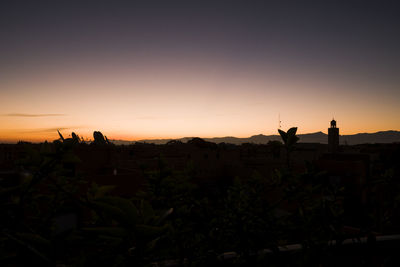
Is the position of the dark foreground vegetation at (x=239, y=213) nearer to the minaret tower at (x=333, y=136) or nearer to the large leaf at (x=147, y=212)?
the large leaf at (x=147, y=212)

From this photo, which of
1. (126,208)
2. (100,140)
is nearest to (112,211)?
(126,208)

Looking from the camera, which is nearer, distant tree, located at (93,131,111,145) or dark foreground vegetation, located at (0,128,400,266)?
dark foreground vegetation, located at (0,128,400,266)

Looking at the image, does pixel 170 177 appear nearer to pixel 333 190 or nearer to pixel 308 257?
pixel 308 257

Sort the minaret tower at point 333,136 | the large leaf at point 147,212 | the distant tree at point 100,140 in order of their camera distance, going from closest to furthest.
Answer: the large leaf at point 147,212 → the distant tree at point 100,140 → the minaret tower at point 333,136

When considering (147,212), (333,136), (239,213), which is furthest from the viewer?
(333,136)

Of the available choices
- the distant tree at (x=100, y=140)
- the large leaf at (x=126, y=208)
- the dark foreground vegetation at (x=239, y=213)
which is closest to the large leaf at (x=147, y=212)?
the large leaf at (x=126, y=208)

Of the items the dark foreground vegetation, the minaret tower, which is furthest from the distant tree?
the minaret tower

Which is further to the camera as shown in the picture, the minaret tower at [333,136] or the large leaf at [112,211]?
the minaret tower at [333,136]

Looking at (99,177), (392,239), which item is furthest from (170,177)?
(99,177)

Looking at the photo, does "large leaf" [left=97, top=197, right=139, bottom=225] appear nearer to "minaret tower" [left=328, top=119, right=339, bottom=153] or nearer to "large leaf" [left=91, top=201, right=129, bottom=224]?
"large leaf" [left=91, top=201, right=129, bottom=224]

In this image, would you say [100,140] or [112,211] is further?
[100,140]

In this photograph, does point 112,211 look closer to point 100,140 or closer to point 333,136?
point 100,140

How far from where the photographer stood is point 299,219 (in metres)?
1.88

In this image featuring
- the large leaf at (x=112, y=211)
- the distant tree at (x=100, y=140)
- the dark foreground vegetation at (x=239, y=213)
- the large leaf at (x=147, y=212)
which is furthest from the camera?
the distant tree at (x=100, y=140)
